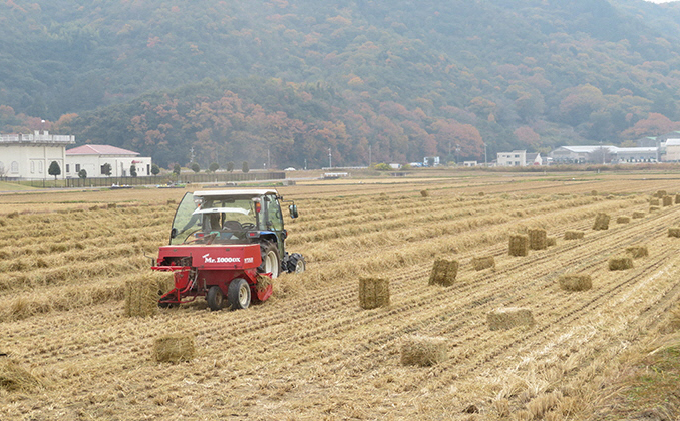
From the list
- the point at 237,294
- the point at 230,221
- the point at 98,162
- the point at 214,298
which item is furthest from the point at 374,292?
the point at 98,162

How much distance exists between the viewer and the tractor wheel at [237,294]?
12.3m

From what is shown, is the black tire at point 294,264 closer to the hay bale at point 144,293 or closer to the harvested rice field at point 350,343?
the harvested rice field at point 350,343

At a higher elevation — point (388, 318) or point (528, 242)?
point (528, 242)

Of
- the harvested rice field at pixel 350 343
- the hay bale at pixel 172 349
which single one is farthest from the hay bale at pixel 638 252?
the hay bale at pixel 172 349

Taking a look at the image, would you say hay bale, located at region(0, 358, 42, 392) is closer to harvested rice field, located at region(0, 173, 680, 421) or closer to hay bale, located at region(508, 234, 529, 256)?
harvested rice field, located at region(0, 173, 680, 421)

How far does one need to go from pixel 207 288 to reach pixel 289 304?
1523 millimetres

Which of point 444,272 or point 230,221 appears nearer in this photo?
point 230,221

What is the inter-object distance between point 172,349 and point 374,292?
4.27 meters

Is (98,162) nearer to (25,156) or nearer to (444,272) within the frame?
(25,156)

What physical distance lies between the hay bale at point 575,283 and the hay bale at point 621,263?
8.43 feet

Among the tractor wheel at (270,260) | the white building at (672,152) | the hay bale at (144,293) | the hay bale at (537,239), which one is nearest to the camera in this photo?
the hay bale at (144,293)

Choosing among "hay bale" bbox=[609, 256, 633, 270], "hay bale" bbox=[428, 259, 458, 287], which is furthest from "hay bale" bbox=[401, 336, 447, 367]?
"hay bale" bbox=[609, 256, 633, 270]

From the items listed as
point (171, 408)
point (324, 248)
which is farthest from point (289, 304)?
point (324, 248)

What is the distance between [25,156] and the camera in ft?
290
